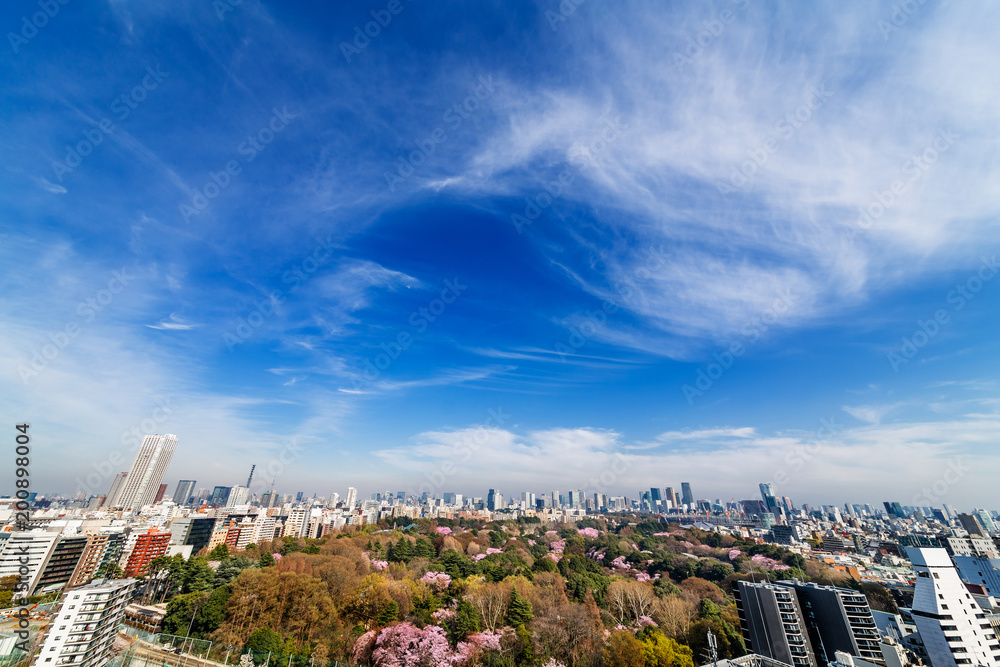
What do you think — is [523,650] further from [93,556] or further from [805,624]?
[93,556]

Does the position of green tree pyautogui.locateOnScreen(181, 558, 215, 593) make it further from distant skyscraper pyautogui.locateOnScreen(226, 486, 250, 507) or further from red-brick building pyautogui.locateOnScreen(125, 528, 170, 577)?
distant skyscraper pyautogui.locateOnScreen(226, 486, 250, 507)

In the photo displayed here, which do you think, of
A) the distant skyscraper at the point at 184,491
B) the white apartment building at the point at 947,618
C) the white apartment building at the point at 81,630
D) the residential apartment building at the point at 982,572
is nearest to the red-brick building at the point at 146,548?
the white apartment building at the point at 81,630

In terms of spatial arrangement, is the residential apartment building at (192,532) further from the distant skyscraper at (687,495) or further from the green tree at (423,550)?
the distant skyscraper at (687,495)

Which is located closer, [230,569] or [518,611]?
[518,611]

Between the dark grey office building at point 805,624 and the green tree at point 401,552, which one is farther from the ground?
the green tree at point 401,552

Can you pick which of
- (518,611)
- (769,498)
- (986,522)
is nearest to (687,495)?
(769,498)

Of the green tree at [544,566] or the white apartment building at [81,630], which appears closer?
the white apartment building at [81,630]

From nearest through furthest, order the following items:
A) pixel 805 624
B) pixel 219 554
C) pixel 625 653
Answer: pixel 625 653
pixel 805 624
pixel 219 554
